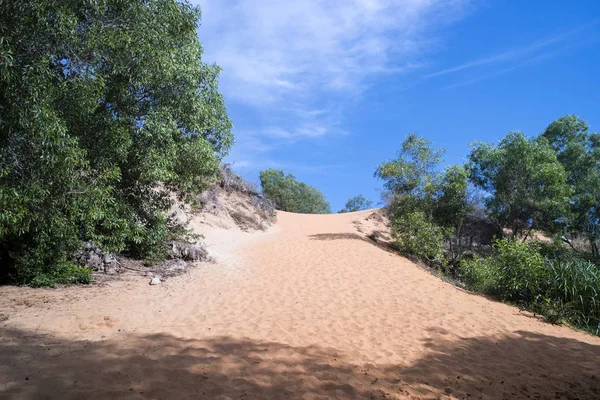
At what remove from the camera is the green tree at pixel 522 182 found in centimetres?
1750

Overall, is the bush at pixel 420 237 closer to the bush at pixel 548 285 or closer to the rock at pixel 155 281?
the bush at pixel 548 285

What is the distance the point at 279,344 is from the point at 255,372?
121 centimetres

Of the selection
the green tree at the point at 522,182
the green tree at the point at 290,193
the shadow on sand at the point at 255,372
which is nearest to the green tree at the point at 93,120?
the shadow on sand at the point at 255,372

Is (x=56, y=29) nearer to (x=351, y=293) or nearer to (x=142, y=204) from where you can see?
(x=142, y=204)

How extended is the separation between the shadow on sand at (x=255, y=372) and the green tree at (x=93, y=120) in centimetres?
264

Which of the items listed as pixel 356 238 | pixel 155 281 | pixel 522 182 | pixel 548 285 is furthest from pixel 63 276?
pixel 522 182

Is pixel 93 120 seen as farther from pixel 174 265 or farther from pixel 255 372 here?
pixel 255 372

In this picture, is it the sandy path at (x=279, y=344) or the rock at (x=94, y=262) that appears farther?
the rock at (x=94, y=262)

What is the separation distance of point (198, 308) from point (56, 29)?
5775mm

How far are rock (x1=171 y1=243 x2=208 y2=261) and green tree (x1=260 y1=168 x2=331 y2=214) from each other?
29.8 metres

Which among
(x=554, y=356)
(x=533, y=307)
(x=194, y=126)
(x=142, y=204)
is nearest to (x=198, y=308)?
(x=142, y=204)

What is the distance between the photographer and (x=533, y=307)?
9.42 metres

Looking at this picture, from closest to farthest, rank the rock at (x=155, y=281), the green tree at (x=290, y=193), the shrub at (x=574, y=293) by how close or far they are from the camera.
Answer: the shrub at (x=574, y=293) → the rock at (x=155, y=281) → the green tree at (x=290, y=193)

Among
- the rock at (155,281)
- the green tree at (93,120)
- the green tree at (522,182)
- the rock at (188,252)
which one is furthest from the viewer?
the green tree at (522,182)
